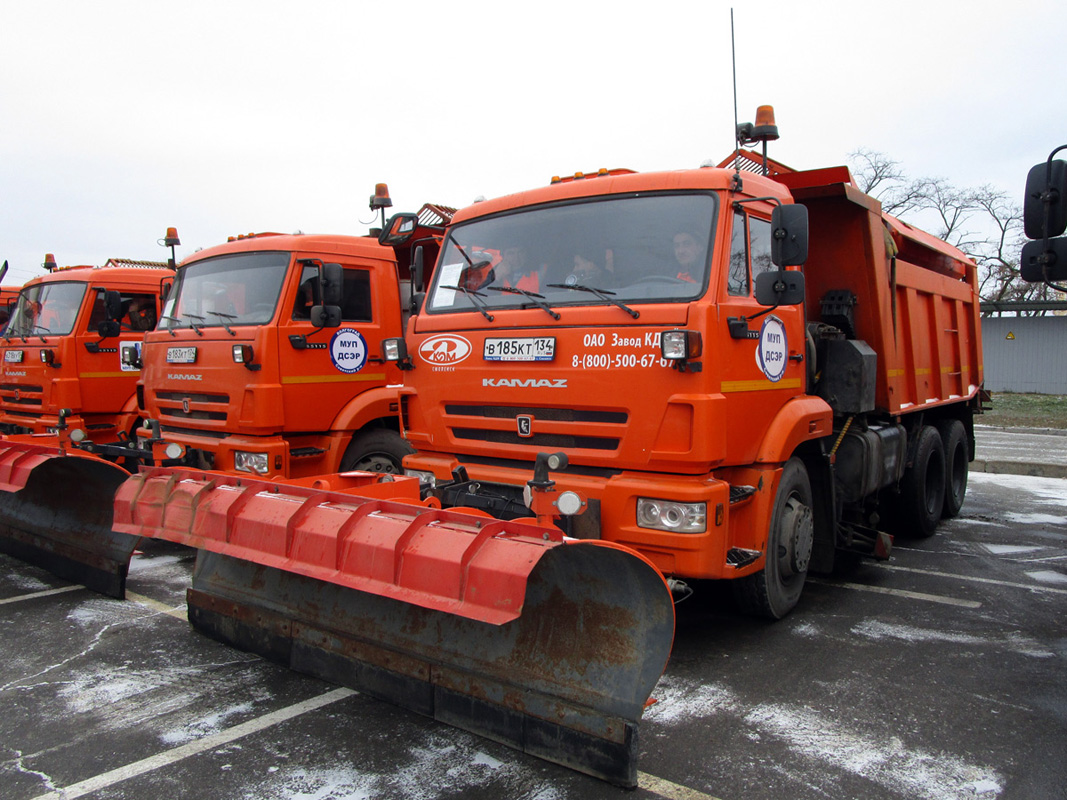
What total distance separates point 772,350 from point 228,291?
4.89 metres

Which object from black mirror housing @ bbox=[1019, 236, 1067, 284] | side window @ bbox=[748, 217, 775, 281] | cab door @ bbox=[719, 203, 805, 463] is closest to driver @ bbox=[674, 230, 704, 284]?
cab door @ bbox=[719, 203, 805, 463]

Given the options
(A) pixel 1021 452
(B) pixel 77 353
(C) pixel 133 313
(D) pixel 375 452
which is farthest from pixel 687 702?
(A) pixel 1021 452

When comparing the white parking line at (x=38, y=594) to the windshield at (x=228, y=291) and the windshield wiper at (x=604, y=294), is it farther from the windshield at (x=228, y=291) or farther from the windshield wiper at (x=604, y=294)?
the windshield wiper at (x=604, y=294)

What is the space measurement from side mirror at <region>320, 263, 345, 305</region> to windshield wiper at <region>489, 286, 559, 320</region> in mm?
2246

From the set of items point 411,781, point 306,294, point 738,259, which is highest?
point 306,294

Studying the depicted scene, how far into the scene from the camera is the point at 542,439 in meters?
4.60

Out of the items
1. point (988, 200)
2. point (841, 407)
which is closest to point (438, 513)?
point (841, 407)

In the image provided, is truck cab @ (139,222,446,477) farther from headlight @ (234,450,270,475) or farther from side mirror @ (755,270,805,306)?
side mirror @ (755,270,805,306)

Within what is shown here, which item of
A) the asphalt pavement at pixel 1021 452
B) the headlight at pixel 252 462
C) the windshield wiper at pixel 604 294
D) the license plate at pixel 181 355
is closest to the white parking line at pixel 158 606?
the headlight at pixel 252 462

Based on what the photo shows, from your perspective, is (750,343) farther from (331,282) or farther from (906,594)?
(331,282)

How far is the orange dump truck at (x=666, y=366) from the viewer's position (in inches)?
163

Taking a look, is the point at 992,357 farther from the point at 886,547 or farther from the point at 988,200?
the point at 886,547

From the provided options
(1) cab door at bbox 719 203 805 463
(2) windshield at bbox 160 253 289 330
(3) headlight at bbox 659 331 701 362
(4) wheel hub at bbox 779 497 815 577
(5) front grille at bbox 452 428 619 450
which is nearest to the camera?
(3) headlight at bbox 659 331 701 362

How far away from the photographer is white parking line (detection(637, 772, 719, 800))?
306 cm
